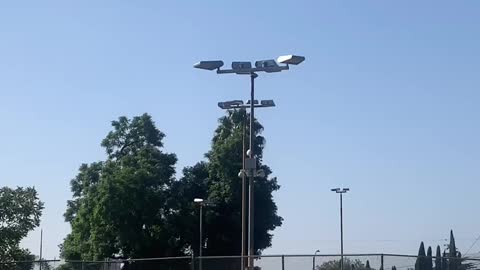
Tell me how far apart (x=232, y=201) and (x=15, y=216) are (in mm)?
31093

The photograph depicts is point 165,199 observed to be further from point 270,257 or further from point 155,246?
point 270,257

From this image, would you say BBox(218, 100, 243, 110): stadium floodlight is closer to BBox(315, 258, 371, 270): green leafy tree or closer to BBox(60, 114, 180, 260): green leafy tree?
BBox(315, 258, 371, 270): green leafy tree

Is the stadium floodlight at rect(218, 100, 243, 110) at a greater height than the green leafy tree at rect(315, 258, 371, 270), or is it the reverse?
the stadium floodlight at rect(218, 100, 243, 110)

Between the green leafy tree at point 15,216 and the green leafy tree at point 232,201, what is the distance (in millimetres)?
29579

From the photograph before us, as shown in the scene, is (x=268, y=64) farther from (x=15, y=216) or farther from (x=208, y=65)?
(x=15, y=216)

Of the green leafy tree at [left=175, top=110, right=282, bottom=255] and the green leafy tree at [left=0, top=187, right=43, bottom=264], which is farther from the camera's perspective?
the green leafy tree at [left=175, top=110, right=282, bottom=255]

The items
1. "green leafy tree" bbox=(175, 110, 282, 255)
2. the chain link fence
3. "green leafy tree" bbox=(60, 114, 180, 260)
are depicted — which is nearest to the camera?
the chain link fence

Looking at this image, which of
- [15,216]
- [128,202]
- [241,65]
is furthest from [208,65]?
[128,202]

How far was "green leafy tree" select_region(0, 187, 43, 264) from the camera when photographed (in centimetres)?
4044

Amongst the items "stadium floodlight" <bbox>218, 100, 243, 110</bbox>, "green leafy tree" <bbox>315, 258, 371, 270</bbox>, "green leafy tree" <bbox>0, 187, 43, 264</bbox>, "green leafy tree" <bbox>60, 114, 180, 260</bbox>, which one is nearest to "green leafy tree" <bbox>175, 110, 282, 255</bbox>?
"green leafy tree" <bbox>60, 114, 180, 260</bbox>

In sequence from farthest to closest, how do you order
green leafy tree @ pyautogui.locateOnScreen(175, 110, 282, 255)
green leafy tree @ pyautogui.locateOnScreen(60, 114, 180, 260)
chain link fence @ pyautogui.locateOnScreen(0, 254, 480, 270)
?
green leafy tree @ pyautogui.locateOnScreen(175, 110, 282, 255), green leafy tree @ pyautogui.locateOnScreen(60, 114, 180, 260), chain link fence @ pyautogui.locateOnScreen(0, 254, 480, 270)

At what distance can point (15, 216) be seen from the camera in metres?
40.8

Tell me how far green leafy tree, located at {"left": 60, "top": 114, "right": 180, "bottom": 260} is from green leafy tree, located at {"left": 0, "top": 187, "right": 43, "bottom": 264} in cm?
2520

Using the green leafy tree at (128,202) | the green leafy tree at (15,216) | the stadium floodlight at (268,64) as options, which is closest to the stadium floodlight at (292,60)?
the stadium floodlight at (268,64)
